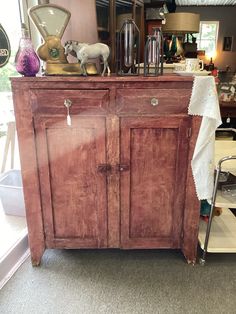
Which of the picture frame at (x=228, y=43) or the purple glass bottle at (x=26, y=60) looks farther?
the picture frame at (x=228, y=43)

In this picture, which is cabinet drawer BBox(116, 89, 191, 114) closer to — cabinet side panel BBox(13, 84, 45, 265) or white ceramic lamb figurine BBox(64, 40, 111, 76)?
white ceramic lamb figurine BBox(64, 40, 111, 76)

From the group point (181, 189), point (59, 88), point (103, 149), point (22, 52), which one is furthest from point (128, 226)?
point (22, 52)

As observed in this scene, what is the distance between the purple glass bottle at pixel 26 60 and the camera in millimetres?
1369

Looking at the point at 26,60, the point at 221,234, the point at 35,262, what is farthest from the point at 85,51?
the point at 221,234

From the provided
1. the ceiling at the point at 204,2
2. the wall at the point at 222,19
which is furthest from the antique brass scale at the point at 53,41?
the wall at the point at 222,19

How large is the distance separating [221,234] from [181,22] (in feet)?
7.40

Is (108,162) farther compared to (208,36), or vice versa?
(208,36)

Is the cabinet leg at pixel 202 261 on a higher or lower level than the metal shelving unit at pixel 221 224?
lower

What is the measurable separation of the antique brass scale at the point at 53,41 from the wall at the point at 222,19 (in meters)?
6.74

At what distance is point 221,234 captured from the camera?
1.80 metres

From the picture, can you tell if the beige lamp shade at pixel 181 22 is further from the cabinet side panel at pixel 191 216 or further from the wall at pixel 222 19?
the wall at pixel 222 19

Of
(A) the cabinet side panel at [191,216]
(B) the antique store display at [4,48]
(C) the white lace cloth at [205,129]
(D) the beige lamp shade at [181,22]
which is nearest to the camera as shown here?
(C) the white lace cloth at [205,129]

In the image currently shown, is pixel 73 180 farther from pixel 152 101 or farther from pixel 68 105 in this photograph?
pixel 152 101

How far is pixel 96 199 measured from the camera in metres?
1.57
